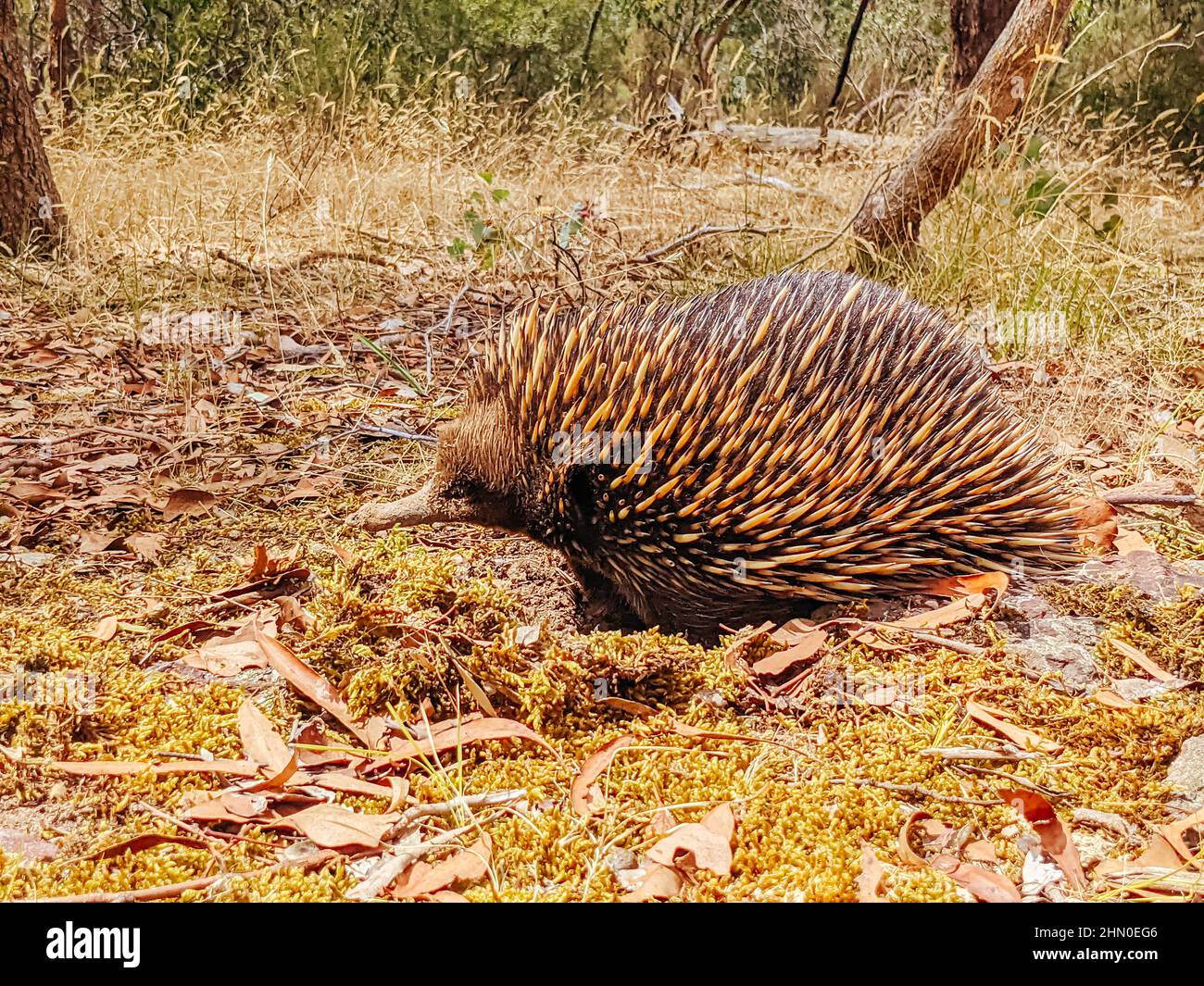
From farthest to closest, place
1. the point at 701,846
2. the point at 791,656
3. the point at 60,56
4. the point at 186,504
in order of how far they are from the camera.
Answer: the point at 60,56 < the point at 186,504 < the point at 791,656 < the point at 701,846

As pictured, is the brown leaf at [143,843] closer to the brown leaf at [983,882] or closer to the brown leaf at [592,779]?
the brown leaf at [592,779]

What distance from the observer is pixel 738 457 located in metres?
1.81

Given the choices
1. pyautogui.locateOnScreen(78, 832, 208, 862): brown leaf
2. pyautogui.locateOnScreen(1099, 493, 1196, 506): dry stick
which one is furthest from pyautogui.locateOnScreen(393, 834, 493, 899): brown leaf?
pyautogui.locateOnScreen(1099, 493, 1196, 506): dry stick

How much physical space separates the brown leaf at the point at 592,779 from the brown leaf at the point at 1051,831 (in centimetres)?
45

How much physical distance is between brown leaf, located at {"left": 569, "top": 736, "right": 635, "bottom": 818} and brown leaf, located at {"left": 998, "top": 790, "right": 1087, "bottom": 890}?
45cm

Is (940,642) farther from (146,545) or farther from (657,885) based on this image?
(146,545)

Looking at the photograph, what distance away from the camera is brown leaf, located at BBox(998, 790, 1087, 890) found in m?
1.00

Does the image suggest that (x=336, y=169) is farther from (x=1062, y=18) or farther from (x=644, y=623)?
(x=644, y=623)

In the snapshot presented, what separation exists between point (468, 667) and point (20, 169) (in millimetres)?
3143

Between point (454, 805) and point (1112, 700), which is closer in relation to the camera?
point (454, 805)

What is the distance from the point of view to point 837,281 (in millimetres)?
1950

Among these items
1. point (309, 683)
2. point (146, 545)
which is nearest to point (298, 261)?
point (146, 545)

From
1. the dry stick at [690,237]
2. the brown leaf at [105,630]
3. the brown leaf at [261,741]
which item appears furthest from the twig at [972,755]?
the dry stick at [690,237]
